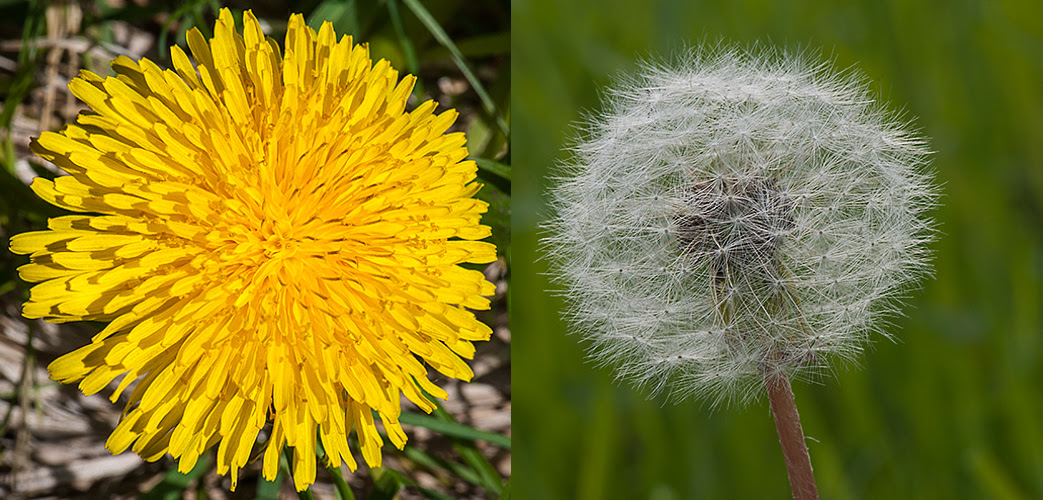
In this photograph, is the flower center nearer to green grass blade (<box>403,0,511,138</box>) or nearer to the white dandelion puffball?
the white dandelion puffball

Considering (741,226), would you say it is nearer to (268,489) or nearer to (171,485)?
(268,489)

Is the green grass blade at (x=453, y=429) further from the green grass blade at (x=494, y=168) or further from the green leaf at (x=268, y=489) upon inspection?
the green grass blade at (x=494, y=168)

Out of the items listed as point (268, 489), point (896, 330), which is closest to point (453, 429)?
point (268, 489)

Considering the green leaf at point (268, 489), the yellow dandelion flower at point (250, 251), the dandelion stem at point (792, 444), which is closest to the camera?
the dandelion stem at point (792, 444)

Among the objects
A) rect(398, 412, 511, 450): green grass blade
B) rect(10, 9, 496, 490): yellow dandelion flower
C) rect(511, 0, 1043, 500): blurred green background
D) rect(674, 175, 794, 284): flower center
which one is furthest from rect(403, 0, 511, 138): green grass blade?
rect(674, 175, 794, 284): flower center

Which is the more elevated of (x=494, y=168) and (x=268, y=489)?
(x=494, y=168)

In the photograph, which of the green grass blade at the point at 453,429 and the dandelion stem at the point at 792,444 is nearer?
the dandelion stem at the point at 792,444

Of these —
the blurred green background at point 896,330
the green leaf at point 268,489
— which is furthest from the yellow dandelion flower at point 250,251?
the blurred green background at point 896,330
